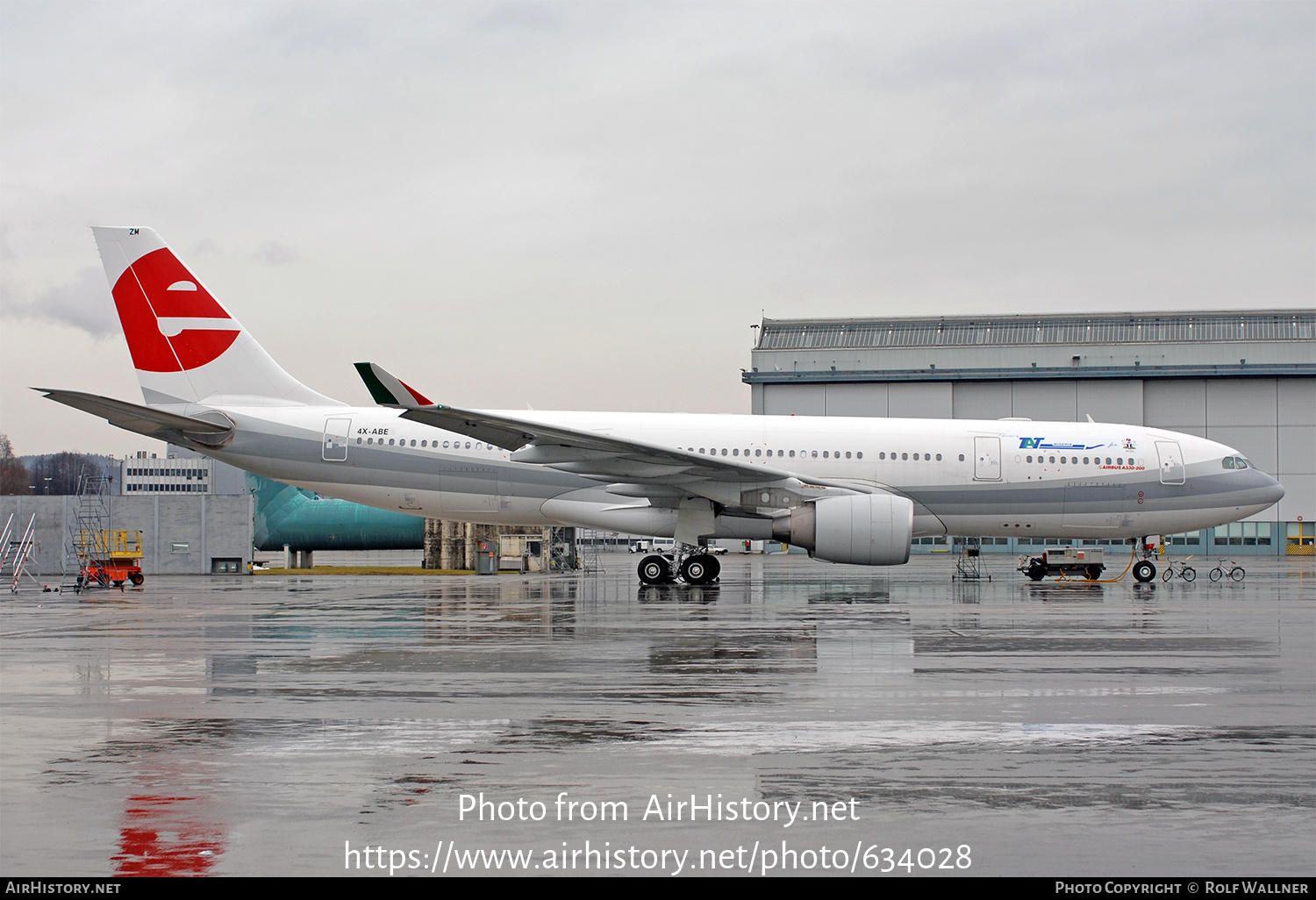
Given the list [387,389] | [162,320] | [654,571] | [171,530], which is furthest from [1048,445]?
[171,530]

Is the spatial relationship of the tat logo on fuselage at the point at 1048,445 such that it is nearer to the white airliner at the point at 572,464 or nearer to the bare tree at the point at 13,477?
the white airliner at the point at 572,464

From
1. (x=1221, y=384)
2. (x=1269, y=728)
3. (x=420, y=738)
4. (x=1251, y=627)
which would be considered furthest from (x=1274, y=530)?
(x=420, y=738)

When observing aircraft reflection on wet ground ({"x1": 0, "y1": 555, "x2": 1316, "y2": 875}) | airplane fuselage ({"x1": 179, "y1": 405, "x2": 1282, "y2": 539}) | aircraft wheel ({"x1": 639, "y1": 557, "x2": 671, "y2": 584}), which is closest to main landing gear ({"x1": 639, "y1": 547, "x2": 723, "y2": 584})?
aircraft wheel ({"x1": 639, "y1": 557, "x2": 671, "y2": 584})

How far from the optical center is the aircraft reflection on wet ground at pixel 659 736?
4184 mm

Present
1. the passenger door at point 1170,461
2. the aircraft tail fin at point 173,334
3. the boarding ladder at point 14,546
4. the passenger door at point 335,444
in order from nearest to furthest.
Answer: the passenger door at point 335,444, the aircraft tail fin at point 173,334, the passenger door at point 1170,461, the boarding ladder at point 14,546

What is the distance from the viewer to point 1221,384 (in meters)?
47.2

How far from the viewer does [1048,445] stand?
20.6 meters

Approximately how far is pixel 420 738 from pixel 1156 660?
6688 mm

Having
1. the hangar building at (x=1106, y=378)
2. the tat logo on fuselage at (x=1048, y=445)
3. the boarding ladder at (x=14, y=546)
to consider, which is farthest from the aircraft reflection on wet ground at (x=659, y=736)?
the hangar building at (x=1106, y=378)

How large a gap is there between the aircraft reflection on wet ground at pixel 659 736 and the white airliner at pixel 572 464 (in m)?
7.21

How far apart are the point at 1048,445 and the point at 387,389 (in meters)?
12.6

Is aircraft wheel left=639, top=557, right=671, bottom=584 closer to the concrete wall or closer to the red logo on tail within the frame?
the red logo on tail

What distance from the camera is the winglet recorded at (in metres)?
16.2

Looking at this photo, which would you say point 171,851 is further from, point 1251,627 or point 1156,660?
point 1251,627
